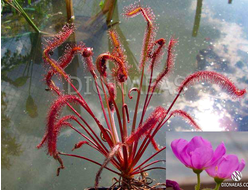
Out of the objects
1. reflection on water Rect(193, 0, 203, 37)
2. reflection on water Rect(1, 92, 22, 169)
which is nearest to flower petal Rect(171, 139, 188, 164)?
reflection on water Rect(1, 92, 22, 169)

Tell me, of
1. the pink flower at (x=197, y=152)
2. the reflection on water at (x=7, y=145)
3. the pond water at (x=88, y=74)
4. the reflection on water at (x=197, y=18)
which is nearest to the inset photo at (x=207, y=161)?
the pink flower at (x=197, y=152)

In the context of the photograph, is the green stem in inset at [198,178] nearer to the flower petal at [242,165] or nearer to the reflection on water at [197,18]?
the flower petal at [242,165]

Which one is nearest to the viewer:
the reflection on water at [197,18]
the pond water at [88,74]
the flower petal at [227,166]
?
the flower petal at [227,166]

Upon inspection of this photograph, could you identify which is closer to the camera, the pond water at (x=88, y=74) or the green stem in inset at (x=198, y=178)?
the green stem in inset at (x=198, y=178)

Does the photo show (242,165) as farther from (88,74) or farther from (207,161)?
(88,74)

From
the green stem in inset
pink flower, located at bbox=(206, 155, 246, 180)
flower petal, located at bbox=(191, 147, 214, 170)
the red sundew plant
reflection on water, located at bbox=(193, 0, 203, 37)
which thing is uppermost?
reflection on water, located at bbox=(193, 0, 203, 37)

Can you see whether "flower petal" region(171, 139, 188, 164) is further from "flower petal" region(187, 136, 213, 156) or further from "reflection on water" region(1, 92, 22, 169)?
"reflection on water" region(1, 92, 22, 169)

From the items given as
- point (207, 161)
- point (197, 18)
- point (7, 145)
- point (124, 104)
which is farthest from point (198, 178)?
point (197, 18)

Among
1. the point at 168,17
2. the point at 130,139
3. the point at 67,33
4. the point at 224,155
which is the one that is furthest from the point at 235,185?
the point at 168,17
